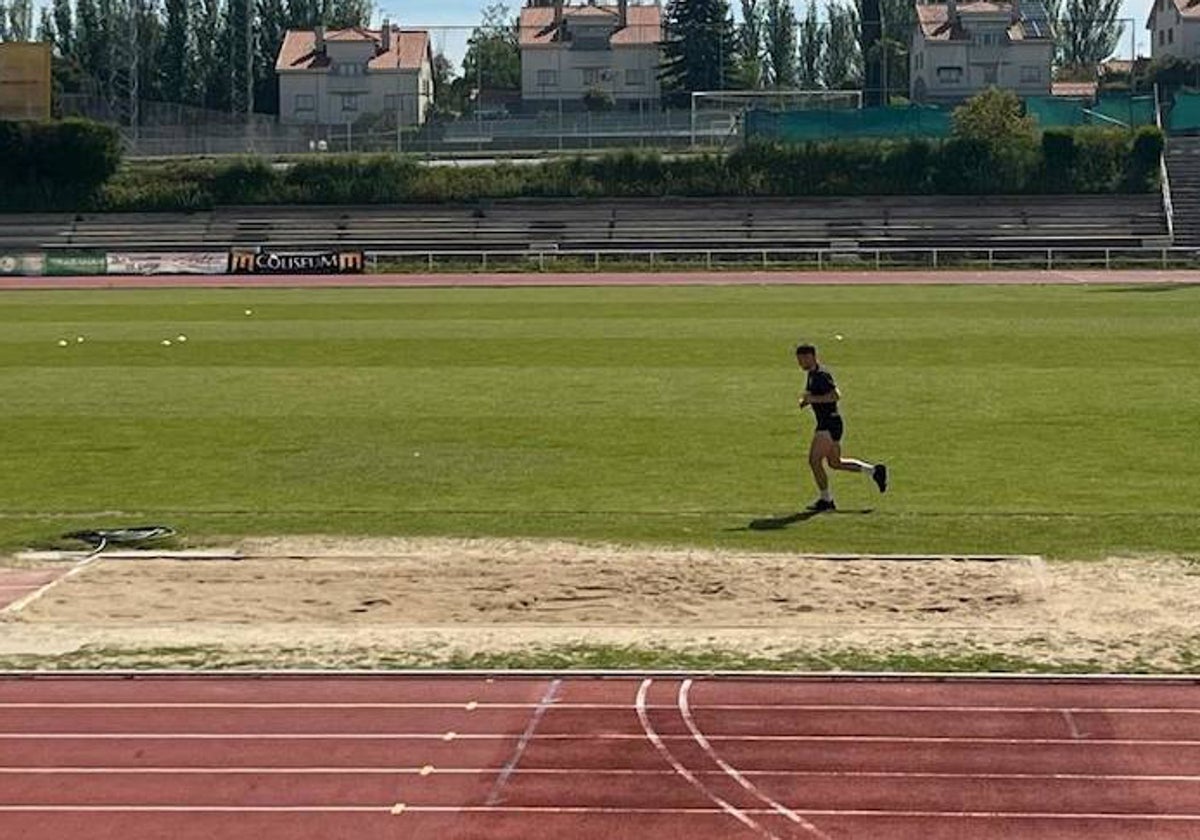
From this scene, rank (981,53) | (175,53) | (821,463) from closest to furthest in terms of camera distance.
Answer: (821,463)
(981,53)
(175,53)

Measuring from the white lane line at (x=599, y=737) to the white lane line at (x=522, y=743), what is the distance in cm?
11

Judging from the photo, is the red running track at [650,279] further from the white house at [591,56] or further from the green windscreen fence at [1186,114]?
the white house at [591,56]

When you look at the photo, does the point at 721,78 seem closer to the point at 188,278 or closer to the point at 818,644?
the point at 188,278

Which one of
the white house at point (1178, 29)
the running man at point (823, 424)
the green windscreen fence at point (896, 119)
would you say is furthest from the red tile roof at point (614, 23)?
the running man at point (823, 424)

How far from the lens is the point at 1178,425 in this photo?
24.5 meters

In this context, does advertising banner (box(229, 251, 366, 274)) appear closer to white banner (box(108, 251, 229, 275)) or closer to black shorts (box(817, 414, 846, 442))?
white banner (box(108, 251, 229, 275))

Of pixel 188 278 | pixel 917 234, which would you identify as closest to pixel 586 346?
pixel 188 278

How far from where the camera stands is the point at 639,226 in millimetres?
71625

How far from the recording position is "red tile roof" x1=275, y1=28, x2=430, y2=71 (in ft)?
367

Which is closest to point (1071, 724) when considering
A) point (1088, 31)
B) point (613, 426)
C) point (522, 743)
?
point (522, 743)

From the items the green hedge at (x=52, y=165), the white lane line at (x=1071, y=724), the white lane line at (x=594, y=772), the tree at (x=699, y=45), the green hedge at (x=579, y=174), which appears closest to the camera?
the white lane line at (x=594, y=772)

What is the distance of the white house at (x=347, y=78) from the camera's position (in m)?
112

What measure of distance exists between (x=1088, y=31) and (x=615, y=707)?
13501cm

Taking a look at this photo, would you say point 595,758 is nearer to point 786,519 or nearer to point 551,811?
point 551,811
